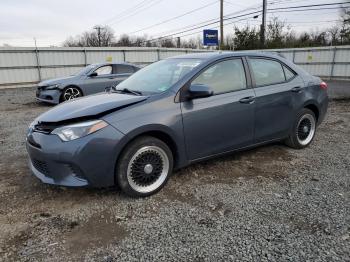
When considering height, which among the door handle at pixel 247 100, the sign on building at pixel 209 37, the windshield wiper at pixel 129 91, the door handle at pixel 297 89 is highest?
the sign on building at pixel 209 37

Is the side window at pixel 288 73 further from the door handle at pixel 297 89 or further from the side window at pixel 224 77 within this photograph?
the side window at pixel 224 77

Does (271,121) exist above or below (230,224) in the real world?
above

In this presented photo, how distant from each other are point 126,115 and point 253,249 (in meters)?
1.78

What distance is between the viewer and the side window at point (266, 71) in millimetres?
4405

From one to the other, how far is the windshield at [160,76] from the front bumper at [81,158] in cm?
97

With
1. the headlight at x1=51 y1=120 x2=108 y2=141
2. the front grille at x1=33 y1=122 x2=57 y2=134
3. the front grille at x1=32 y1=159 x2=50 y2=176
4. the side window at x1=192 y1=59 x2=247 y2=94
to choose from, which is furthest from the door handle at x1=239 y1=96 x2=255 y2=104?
the front grille at x1=32 y1=159 x2=50 y2=176

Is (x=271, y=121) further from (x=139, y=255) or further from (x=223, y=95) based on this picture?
(x=139, y=255)

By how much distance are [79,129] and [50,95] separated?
305 inches

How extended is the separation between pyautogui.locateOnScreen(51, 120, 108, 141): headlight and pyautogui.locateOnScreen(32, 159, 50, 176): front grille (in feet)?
1.32

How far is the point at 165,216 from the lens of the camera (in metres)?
3.18

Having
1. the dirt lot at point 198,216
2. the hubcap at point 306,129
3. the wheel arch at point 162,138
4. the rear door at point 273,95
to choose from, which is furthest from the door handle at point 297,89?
the wheel arch at point 162,138

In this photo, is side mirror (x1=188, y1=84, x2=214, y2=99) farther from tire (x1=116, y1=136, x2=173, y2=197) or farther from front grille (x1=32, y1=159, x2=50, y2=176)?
front grille (x1=32, y1=159, x2=50, y2=176)

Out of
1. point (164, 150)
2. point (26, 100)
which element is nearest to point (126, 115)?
point (164, 150)

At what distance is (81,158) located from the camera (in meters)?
3.12
